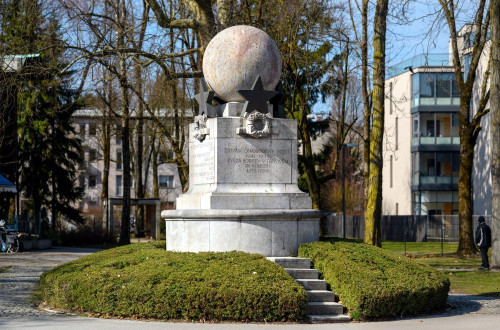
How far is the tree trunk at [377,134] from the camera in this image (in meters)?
25.8

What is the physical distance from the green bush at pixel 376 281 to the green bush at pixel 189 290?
0.96 meters

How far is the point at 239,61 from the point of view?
16.2 meters

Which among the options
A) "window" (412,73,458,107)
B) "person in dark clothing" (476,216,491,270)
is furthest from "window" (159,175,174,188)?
"person in dark clothing" (476,216,491,270)

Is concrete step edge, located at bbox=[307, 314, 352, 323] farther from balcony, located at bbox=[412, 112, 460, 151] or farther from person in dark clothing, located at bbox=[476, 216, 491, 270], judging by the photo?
balcony, located at bbox=[412, 112, 460, 151]

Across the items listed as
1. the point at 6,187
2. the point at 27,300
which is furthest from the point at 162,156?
the point at 27,300

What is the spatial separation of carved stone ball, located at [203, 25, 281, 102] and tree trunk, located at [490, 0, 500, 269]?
9.76 m

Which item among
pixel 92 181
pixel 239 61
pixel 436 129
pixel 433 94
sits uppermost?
pixel 433 94

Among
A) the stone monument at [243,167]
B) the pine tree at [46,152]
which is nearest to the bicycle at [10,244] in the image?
the pine tree at [46,152]

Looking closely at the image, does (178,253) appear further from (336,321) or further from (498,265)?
(498,265)

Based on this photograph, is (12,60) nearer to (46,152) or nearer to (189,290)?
(189,290)

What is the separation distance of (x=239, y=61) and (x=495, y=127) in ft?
34.8

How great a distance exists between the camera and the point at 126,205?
39.2 metres

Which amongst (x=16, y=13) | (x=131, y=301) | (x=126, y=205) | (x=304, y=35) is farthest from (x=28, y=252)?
(x=131, y=301)

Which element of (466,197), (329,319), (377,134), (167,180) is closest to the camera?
(329,319)
